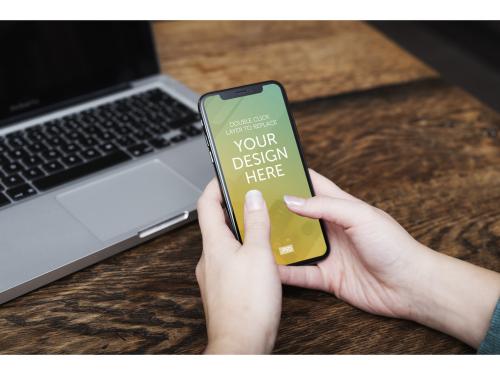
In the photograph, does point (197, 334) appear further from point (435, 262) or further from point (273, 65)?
point (273, 65)

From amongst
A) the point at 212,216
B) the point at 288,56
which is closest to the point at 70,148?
the point at 212,216

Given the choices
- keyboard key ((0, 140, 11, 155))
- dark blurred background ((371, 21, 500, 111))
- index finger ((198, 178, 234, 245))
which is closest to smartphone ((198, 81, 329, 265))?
index finger ((198, 178, 234, 245))

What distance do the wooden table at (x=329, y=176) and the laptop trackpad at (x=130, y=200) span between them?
4 cm

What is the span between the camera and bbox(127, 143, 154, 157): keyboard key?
834 mm

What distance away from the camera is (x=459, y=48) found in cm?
267

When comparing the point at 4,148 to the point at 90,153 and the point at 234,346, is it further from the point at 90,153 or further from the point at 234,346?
the point at 234,346

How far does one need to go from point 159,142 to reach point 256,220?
1.05ft

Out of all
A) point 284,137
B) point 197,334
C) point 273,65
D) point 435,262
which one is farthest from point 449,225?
point 273,65

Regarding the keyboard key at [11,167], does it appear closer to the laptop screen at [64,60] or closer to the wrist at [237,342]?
the laptop screen at [64,60]

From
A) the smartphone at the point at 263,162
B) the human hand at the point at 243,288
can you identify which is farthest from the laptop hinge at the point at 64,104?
the human hand at the point at 243,288

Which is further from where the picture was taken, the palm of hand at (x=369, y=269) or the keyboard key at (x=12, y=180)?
the keyboard key at (x=12, y=180)

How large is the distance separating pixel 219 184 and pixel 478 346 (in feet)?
1.10

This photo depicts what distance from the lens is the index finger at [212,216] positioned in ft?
1.99

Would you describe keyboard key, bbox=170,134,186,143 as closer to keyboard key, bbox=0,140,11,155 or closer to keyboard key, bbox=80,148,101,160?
keyboard key, bbox=80,148,101,160
